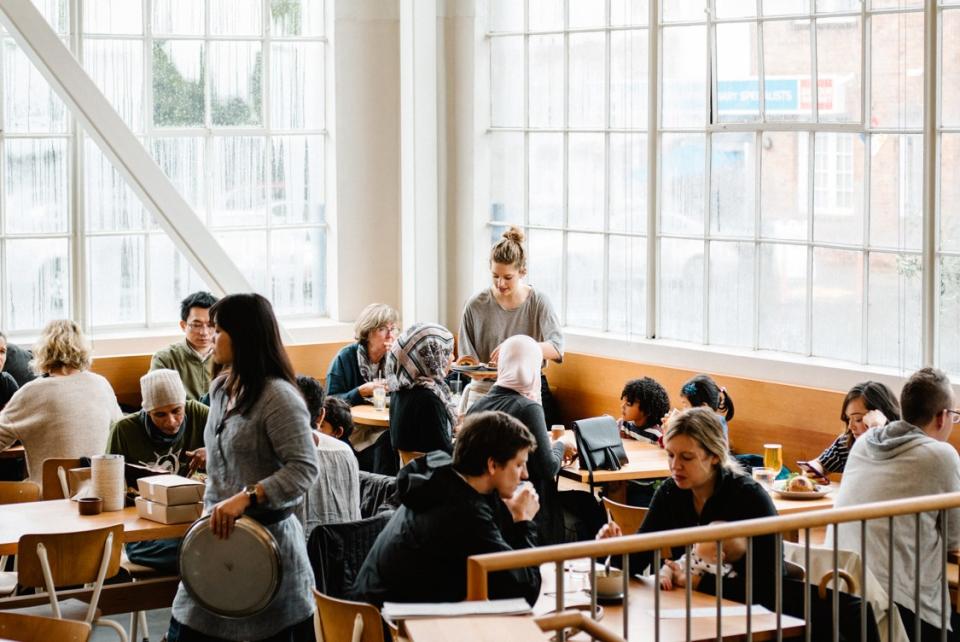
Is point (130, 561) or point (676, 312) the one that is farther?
point (676, 312)

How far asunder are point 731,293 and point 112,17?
429 centimetres

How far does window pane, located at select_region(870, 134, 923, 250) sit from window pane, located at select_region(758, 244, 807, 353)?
1.72 feet

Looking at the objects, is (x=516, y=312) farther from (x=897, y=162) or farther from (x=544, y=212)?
(x=897, y=162)

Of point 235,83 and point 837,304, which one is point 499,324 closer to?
Result: point 837,304

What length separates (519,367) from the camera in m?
6.20

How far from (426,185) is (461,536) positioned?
5.60 metres

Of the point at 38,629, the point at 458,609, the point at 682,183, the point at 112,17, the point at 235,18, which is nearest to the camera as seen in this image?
the point at 458,609

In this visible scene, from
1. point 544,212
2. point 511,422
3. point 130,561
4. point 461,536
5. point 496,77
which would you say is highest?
point 496,77

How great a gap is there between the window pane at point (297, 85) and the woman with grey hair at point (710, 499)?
5478mm

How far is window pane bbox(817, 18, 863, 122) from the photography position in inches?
279

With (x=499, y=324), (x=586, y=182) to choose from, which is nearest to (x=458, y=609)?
(x=499, y=324)

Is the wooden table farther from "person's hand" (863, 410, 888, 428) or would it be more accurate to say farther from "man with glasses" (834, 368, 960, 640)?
"person's hand" (863, 410, 888, 428)

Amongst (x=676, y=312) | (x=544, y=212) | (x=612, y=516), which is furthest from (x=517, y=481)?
(x=544, y=212)

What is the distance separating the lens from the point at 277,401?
430cm
